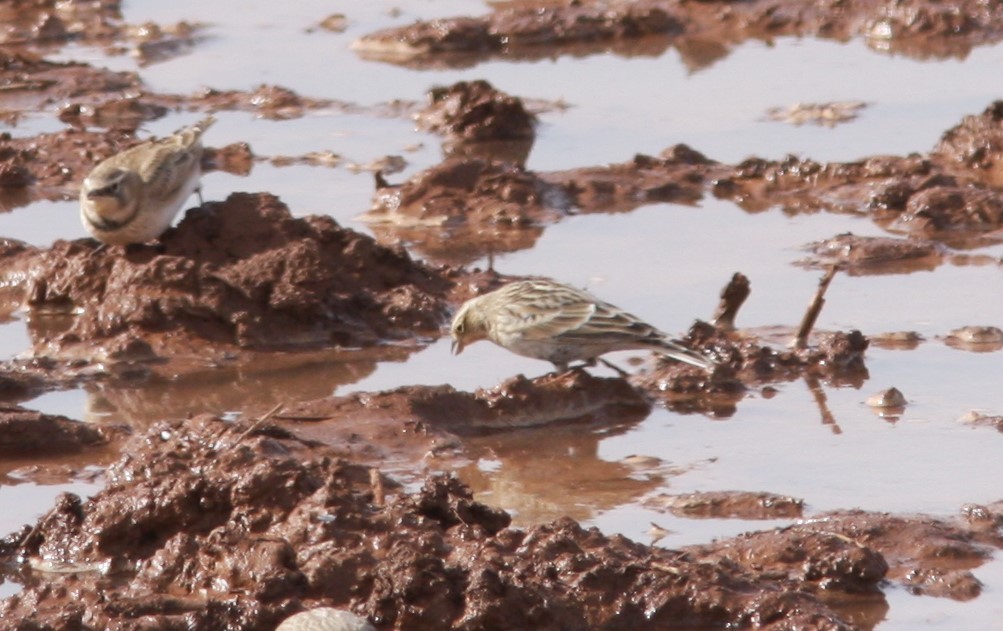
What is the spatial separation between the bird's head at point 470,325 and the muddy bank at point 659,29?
8.68 m

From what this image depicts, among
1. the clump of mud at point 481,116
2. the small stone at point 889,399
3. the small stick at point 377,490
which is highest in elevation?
the small stick at point 377,490

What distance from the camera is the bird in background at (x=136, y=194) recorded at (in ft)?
36.6

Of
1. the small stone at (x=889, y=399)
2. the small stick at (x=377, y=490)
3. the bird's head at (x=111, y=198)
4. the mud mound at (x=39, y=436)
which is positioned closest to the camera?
the small stick at (x=377, y=490)

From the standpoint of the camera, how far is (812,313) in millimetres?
10008

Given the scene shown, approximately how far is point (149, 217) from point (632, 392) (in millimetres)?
3055

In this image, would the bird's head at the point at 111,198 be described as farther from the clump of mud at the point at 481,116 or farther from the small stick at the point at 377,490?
the clump of mud at the point at 481,116

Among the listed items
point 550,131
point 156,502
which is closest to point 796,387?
point 156,502

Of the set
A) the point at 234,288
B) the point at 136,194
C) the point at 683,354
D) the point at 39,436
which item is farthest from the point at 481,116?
the point at 39,436

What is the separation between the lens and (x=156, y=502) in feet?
24.1

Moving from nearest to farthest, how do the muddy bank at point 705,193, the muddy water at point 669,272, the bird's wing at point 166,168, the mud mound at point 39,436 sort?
the muddy water at point 669,272 → the mud mound at point 39,436 → the bird's wing at point 166,168 → the muddy bank at point 705,193

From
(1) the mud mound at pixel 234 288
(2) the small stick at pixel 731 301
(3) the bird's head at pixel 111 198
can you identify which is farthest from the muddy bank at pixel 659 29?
(2) the small stick at pixel 731 301

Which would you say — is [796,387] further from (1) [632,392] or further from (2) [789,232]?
(2) [789,232]

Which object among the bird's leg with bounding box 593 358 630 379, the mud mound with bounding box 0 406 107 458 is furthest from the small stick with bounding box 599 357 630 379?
the mud mound with bounding box 0 406 107 458

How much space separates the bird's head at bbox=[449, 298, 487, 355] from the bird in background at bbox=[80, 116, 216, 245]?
79.5 inches
